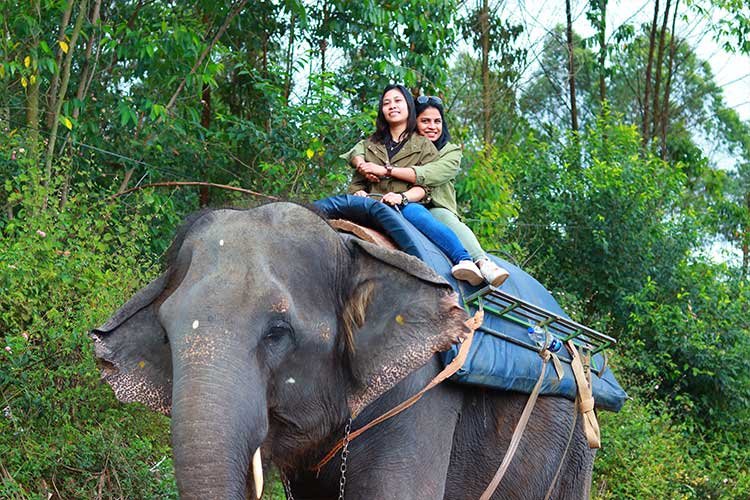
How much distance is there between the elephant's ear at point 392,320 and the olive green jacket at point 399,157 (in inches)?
45.3

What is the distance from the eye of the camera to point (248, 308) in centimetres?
412

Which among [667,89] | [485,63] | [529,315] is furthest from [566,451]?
[667,89]

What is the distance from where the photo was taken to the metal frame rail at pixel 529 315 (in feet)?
17.5

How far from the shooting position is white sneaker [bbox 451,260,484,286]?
5.24 meters

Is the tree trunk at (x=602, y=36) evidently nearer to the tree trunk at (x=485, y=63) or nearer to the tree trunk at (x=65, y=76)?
the tree trunk at (x=485, y=63)

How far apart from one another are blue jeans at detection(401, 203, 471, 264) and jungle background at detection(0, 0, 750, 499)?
4.40 feet

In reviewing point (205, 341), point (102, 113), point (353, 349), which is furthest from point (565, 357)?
point (102, 113)

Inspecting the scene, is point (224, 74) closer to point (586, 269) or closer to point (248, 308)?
point (586, 269)

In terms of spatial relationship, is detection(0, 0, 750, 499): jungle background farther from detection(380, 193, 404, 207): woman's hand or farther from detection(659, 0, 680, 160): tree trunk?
detection(659, 0, 680, 160): tree trunk

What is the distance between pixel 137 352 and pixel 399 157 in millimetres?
1749

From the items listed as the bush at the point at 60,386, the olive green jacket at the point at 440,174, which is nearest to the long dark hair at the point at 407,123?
the olive green jacket at the point at 440,174

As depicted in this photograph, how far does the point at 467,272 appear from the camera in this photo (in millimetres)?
5246

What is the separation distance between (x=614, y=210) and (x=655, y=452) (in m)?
3.65

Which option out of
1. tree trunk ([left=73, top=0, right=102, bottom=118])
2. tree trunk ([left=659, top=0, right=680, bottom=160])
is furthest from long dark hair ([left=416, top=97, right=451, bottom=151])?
tree trunk ([left=659, top=0, right=680, bottom=160])
